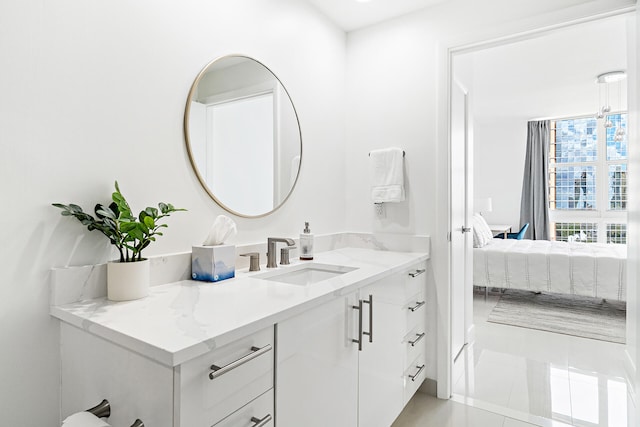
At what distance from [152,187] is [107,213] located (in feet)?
0.88

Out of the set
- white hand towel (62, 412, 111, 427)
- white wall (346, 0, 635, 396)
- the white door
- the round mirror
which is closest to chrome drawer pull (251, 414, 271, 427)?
white hand towel (62, 412, 111, 427)

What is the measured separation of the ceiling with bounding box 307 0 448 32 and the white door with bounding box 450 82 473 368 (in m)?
0.57

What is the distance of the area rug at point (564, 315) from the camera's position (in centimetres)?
334

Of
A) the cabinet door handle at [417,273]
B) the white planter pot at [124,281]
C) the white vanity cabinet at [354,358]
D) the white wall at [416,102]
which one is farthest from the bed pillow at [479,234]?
the white planter pot at [124,281]

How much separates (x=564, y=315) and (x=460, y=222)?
86.0 inches

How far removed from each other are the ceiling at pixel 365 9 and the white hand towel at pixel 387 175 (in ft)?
2.90

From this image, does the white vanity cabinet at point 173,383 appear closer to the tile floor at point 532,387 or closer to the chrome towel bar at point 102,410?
the chrome towel bar at point 102,410

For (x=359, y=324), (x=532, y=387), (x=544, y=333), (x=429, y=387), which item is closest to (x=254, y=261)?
(x=359, y=324)

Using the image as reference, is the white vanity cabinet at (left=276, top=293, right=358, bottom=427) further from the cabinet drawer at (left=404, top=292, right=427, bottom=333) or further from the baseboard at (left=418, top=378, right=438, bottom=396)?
the baseboard at (left=418, top=378, right=438, bottom=396)

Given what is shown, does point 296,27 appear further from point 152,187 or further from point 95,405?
point 95,405

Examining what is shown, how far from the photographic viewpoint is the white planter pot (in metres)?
1.16

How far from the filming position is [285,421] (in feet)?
3.57

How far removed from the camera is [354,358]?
1460mm

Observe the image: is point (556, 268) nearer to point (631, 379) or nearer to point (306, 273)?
point (631, 379)
